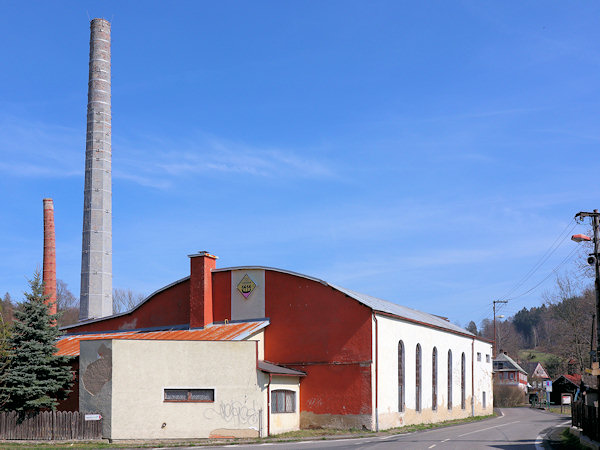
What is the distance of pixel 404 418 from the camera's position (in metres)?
37.2

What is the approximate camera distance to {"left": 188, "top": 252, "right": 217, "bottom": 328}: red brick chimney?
123 feet

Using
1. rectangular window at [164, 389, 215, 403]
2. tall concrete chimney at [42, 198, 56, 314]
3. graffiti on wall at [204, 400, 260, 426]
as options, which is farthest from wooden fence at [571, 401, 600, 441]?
tall concrete chimney at [42, 198, 56, 314]

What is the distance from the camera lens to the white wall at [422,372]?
35.2 m

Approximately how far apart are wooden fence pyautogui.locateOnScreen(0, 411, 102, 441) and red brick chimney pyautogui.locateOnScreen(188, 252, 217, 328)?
954cm

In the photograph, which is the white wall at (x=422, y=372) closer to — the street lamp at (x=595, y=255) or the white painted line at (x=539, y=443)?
the white painted line at (x=539, y=443)

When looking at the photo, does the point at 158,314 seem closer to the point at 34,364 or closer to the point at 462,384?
the point at 34,364

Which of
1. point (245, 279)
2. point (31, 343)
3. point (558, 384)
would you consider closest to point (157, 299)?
point (245, 279)

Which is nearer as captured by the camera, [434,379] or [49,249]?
[434,379]

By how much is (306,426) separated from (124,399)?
956 centimetres

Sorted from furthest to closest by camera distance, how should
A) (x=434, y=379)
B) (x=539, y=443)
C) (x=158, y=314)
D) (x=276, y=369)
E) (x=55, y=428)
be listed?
(x=434, y=379) → (x=158, y=314) → (x=276, y=369) → (x=55, y=428) → (x=539, y=443)

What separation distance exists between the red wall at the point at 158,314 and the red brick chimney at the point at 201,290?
87cm

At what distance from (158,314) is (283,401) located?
34.0 ft

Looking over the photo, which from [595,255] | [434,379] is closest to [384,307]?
[434,379]

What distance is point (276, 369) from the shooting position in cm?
3319
